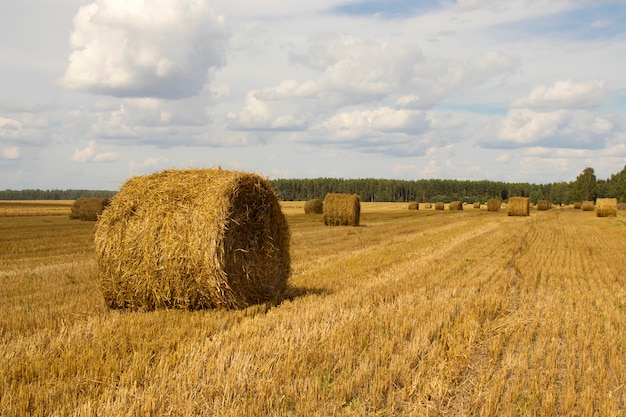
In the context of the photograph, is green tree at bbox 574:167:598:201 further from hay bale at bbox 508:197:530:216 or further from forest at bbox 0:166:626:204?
hay bale at bbox 508:197:530:216

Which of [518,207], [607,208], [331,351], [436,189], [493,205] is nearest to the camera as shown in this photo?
[331,351]

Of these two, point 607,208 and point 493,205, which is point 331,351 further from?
point 493,205

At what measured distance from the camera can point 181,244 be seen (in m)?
8.52

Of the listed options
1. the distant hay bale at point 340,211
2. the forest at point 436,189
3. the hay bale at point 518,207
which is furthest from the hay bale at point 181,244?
the forest at point 436,189

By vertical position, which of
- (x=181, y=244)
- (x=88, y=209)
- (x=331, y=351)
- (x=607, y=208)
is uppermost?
(x=181, y=244)

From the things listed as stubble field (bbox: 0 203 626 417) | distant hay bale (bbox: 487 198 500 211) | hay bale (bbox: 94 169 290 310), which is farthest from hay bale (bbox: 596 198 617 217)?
hay bale (bbox: 94 169 290 310)

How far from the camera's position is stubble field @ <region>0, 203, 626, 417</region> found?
15.6ft

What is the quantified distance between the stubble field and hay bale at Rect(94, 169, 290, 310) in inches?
17.4

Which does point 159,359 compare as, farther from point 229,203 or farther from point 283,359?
point 229,203

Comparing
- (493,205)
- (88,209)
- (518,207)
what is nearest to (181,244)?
(88,209)

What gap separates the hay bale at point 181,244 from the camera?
845 centimetres

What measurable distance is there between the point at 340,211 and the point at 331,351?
25483mm

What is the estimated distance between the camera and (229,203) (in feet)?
28.8

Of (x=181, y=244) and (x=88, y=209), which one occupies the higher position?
(x=181, y=244)
